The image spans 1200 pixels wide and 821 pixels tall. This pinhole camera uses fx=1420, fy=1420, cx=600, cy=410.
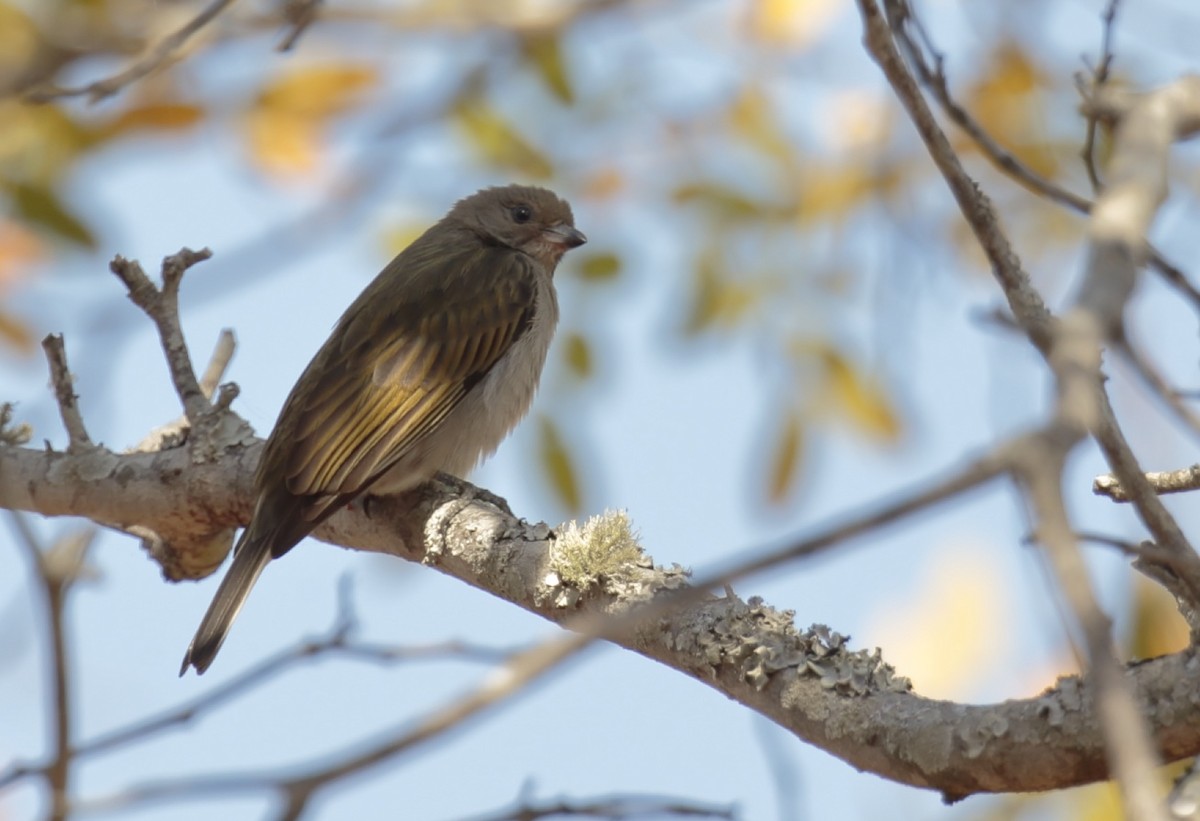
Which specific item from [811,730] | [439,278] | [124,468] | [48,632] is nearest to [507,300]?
[439,278]

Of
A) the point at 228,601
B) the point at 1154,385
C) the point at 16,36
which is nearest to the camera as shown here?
the point at 1154,385

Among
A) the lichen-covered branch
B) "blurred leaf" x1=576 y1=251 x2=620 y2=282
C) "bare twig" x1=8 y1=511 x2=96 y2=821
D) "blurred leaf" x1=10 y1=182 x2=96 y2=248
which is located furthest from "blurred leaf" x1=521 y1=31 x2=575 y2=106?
"bare twig" x1=8 y1=511 x2=96 y2=821

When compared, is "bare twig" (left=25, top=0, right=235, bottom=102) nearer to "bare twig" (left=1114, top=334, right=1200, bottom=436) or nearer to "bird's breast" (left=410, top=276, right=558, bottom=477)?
"bird's breast" (left=410, top=276, right=558, bottom=477)

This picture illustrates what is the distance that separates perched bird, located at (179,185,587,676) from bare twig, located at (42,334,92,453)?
1.82 ft

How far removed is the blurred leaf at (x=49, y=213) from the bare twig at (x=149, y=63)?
0.65 m

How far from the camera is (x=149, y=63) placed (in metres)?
3.34

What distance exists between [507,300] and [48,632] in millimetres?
4007

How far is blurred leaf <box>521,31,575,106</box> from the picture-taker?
4.53m

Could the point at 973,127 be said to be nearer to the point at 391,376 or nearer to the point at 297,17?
the point at 297,17

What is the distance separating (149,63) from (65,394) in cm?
133

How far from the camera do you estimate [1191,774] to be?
2.21 meters

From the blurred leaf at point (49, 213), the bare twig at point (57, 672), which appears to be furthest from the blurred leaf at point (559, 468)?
the bare twig at point (57, 672)

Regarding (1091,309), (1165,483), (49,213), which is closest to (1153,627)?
(1165,483)

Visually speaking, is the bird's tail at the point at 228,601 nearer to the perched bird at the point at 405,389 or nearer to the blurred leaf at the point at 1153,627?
the perched bird at the point at 405,389
